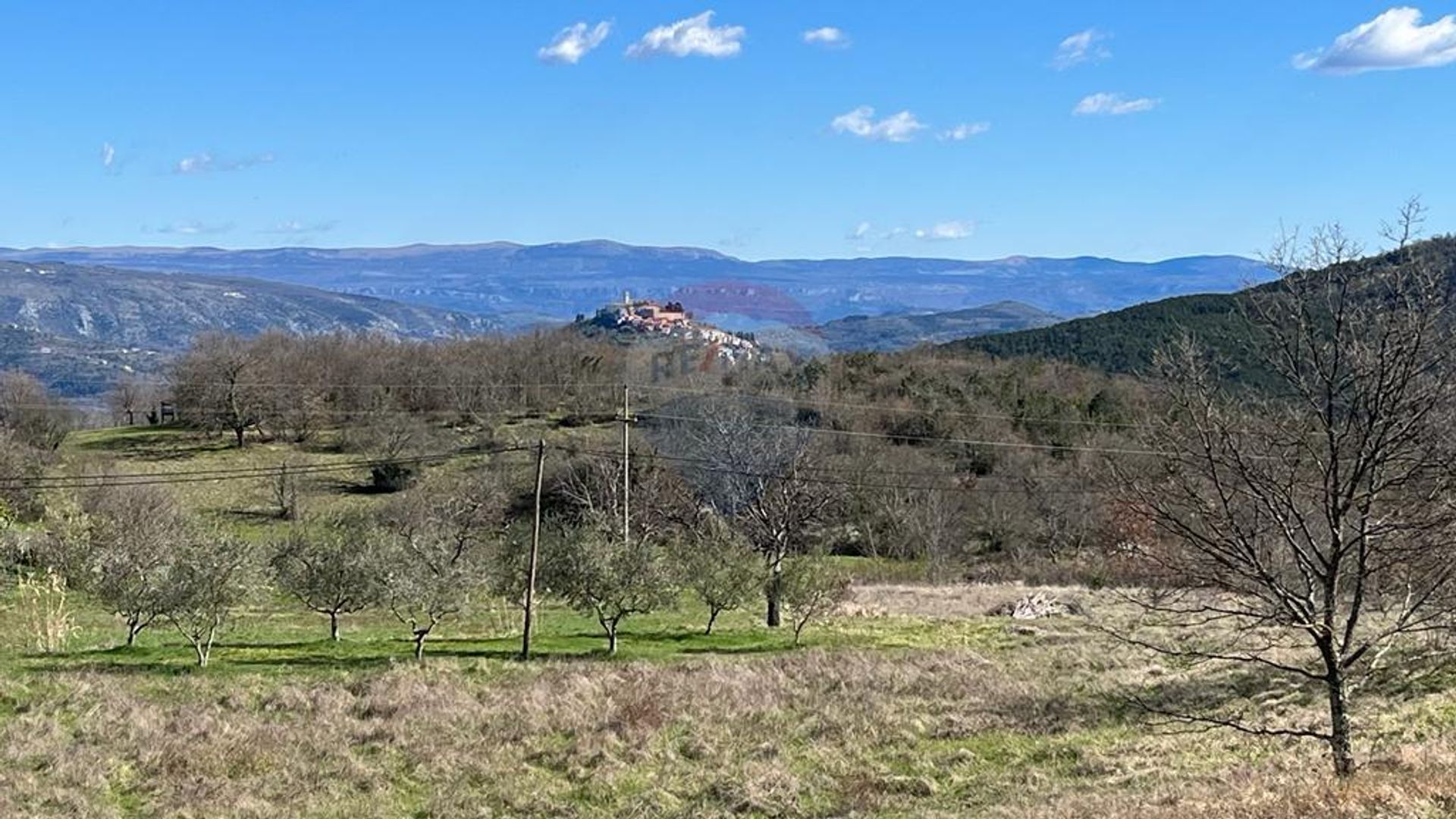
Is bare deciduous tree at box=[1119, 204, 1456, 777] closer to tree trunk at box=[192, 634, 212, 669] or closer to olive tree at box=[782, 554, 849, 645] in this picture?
olive tree at box=[782, 554, 849, 645]

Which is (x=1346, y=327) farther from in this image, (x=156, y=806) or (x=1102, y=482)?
(x=156, y=806)

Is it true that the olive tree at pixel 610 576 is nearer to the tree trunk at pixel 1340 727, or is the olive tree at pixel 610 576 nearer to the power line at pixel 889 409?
the tree trunk at pixel 1340 727

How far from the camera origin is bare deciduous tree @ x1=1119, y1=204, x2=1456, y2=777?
33.0 feet

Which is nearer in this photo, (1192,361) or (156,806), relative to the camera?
(1192,361)

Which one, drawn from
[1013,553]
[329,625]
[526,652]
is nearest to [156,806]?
[526,652]

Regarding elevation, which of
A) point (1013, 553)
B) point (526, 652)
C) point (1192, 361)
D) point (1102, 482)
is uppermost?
point (1192, 361)

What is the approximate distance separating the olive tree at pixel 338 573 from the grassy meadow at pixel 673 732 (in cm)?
110

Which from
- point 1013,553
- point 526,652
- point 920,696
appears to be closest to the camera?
point 920,696

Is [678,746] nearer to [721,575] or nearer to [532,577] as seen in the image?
[532,577]

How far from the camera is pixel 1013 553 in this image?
167 ft

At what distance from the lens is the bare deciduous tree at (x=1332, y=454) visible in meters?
10.0

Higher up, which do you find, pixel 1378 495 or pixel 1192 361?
pixel 1192 361

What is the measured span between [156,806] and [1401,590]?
50.3 feet

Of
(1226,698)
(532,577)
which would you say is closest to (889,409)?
(532,577)
